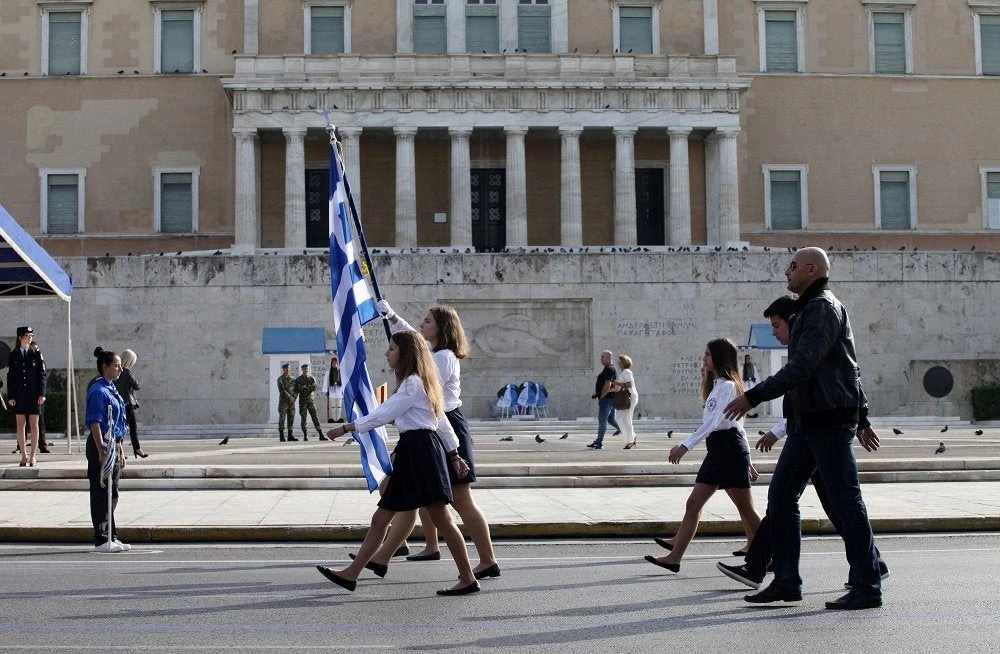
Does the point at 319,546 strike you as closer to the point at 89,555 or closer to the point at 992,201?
the point at 89,555

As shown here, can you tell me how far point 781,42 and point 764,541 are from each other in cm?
4337

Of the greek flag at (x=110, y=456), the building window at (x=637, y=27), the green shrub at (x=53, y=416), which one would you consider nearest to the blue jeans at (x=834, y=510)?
the greek flag at (x=110, y=456)

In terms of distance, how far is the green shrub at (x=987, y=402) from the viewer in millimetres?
33000

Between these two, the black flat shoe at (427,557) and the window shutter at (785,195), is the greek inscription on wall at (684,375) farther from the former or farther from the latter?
the black flat shoe at (427,557)

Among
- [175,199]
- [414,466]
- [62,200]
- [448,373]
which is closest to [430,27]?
[175,199]

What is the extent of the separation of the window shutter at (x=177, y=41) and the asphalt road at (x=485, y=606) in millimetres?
39272

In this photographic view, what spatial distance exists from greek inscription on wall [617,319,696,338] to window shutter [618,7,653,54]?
16724 millimetres

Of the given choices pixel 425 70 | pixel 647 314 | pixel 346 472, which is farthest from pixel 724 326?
pixel 346 472

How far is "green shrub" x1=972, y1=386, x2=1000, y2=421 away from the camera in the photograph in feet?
108

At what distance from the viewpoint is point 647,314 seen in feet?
113

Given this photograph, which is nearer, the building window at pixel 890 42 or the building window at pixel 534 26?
the building window at pixel 534 26

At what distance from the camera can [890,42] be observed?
164 ft

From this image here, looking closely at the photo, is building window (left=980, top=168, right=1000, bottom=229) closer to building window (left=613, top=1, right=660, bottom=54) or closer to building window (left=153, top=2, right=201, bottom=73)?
building window (left=613, top=1, right=660, bottom=54)

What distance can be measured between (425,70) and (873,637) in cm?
3901
